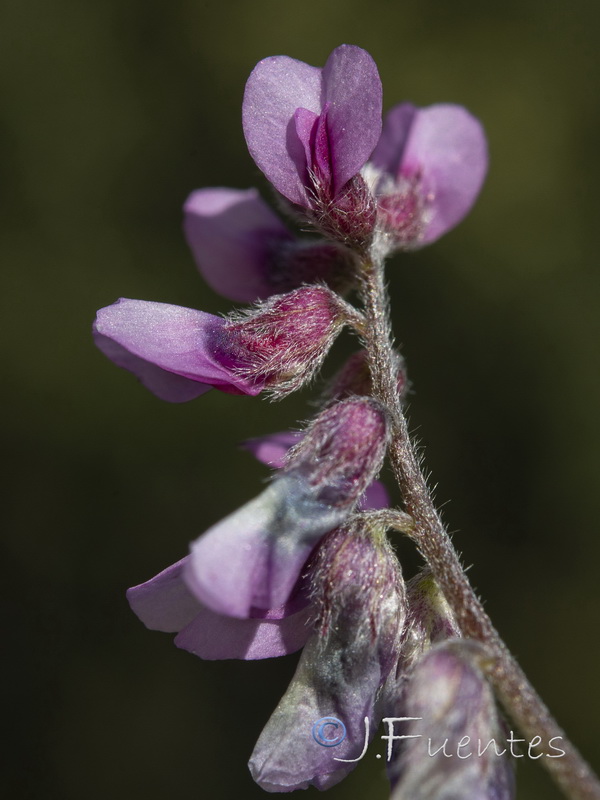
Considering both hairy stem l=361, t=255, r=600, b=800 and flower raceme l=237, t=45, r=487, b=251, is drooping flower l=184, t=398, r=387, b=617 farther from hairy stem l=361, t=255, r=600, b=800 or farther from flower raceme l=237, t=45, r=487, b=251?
flower raceme l=237, t=45, r=487, b=251

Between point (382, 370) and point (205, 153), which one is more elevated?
point (205, 153)

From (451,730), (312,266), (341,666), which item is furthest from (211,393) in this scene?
(451,730)

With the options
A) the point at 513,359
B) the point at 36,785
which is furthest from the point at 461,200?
the point at 36,785

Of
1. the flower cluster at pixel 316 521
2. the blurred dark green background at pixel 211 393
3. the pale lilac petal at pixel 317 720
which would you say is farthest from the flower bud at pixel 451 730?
the blurred dark green background at pixel 211 393

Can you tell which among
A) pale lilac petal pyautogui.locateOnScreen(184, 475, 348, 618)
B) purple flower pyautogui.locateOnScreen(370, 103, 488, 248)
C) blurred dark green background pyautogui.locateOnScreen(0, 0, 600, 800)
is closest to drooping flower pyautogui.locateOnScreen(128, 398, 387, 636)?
pale lilac petal pyautogui.locateOnScreen(184, 475, 348, 618)

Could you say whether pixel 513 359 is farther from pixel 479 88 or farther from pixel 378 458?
pixel 378 458

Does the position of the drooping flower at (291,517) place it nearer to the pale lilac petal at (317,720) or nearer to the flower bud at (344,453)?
the flower bud at (344,453)
